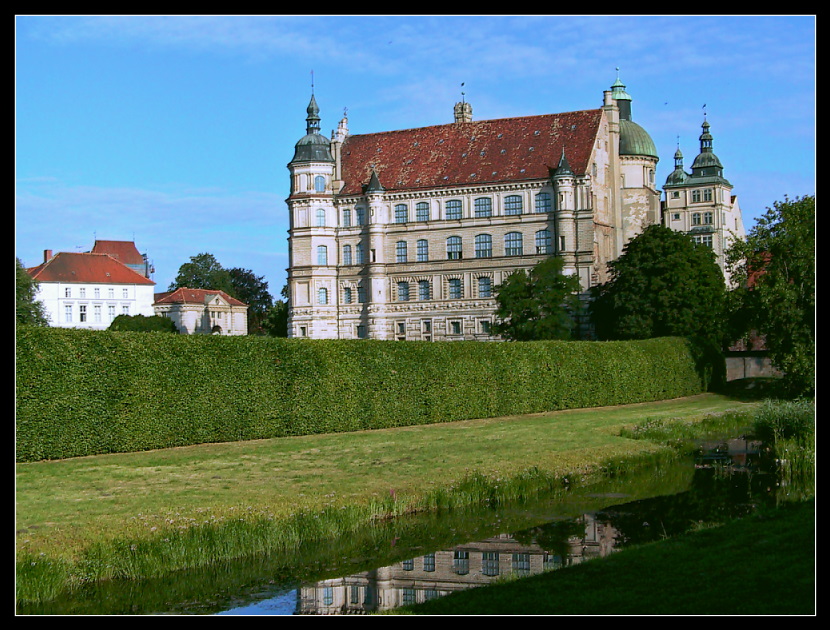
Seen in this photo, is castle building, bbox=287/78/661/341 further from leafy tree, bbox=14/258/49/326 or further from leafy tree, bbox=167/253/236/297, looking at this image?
leafy tree, bbox=167/253/236/297

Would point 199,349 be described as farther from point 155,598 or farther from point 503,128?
point 503,128

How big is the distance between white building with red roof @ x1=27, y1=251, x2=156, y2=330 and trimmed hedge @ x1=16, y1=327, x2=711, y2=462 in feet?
210

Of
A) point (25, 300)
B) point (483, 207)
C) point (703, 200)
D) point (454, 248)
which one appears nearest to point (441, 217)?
point (454, 248)

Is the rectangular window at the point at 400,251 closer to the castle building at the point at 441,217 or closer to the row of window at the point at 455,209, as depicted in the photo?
the castle building at the point at 441,217

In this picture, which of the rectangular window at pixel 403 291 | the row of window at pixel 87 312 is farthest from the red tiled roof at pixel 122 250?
the rectangular window at pixel 403 291

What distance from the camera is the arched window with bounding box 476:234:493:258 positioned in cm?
7612

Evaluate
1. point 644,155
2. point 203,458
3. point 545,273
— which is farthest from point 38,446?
point 644,155

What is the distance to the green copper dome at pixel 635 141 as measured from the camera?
87812mm

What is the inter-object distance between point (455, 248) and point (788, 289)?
39889 millimetres

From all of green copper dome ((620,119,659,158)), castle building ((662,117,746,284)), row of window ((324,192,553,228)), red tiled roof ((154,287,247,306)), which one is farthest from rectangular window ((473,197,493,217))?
castle building ((662,117,746,284))

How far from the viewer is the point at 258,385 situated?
30000mm

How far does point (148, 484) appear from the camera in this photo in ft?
66.8

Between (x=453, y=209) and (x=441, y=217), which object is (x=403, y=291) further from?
(x=453, y=209)
